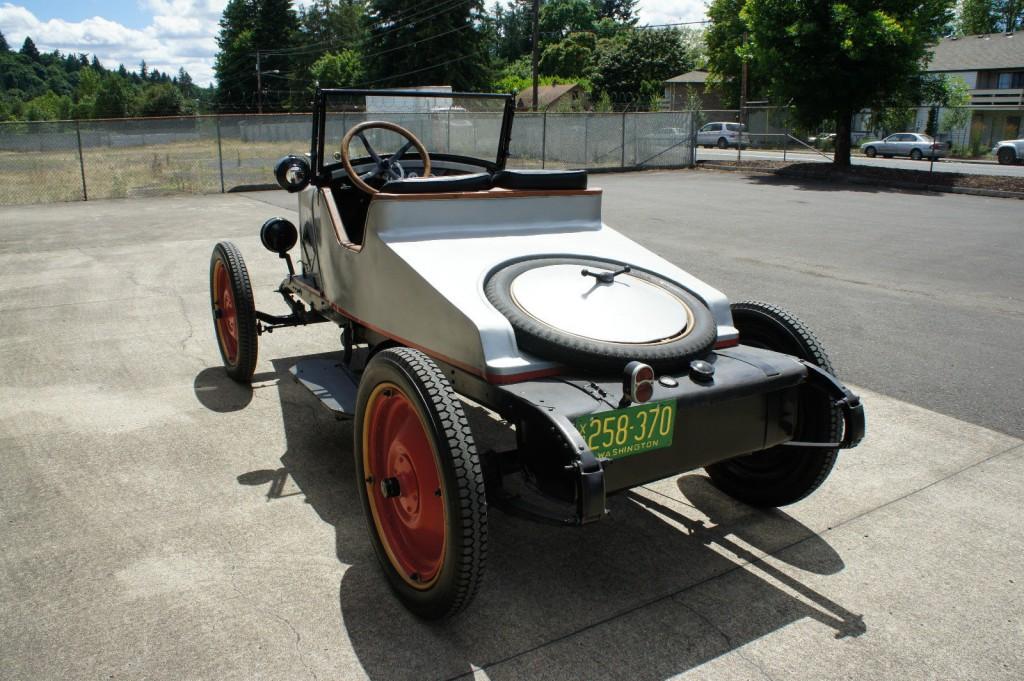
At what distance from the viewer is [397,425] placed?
3066mm

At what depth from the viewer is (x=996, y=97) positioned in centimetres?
4919

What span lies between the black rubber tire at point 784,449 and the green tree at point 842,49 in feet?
61.7

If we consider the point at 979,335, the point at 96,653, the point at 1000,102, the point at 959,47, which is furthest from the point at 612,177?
the point at 959,47

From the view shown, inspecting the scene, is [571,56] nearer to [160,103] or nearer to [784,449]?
[160,103]

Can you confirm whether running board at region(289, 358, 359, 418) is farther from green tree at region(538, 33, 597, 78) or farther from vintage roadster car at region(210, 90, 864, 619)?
green tree at region(538, 33, 597, 78)

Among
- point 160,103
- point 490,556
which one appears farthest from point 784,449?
point 160,103

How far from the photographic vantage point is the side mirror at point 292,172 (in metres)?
4.76

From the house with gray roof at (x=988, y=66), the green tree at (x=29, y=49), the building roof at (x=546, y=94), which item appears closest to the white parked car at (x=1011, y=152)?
the house with gray roof at (x=988, y=66)

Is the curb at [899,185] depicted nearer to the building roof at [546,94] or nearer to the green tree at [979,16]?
the building roof at [546,94]

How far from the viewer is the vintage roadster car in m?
2.74

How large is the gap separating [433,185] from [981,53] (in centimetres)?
5829

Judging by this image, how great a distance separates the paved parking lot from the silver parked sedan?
30.1 metres

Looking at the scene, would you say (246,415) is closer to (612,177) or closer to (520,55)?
(612,177)

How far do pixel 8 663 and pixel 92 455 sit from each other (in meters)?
1.82
